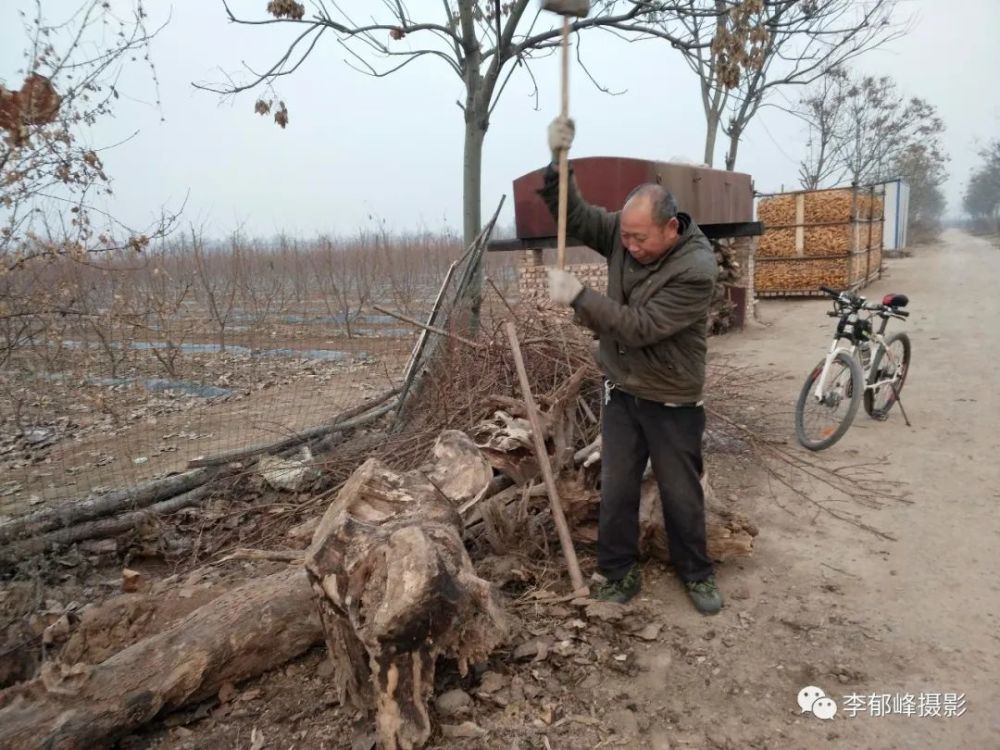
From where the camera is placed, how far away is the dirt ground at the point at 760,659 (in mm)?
2229

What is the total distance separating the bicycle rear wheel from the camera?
5344 mm

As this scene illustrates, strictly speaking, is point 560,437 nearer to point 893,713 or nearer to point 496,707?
point 496,707

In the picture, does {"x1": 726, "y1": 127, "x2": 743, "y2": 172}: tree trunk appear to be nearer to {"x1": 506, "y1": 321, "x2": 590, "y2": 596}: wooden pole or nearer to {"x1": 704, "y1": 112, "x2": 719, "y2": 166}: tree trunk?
{"x1": 704, "y1": 112, "x2": 719, "y2": 166}: tree trunk

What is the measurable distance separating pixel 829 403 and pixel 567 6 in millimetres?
3800

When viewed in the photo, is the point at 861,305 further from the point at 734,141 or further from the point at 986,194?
the point at 986,194

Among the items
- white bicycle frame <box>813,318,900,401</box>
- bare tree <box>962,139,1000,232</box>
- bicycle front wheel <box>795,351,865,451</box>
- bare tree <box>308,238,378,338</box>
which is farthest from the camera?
bare tree <box>962,139,1000,232</box>

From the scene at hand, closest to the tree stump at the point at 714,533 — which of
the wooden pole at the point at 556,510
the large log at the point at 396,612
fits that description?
the wooden pole at the point at 556,510

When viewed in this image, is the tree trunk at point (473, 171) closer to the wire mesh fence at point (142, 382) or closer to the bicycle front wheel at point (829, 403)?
the wire mesh fence at point (142, 382)

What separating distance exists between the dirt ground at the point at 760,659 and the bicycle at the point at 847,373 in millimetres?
931

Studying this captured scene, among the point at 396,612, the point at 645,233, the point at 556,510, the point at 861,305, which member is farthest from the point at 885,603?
the point at 861,305

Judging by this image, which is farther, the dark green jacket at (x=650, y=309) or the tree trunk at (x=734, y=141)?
the tree trunk at (x=734, y=141)

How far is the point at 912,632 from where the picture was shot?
272 cm

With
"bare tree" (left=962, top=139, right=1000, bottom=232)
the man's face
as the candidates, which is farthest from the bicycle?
"bare tree" (left=962, top=139, right=1000, bottom=232)

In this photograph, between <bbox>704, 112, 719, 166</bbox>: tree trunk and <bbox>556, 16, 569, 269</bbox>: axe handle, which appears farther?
<bbox>704, 112, 719, 166</bbox>: tree trunk
